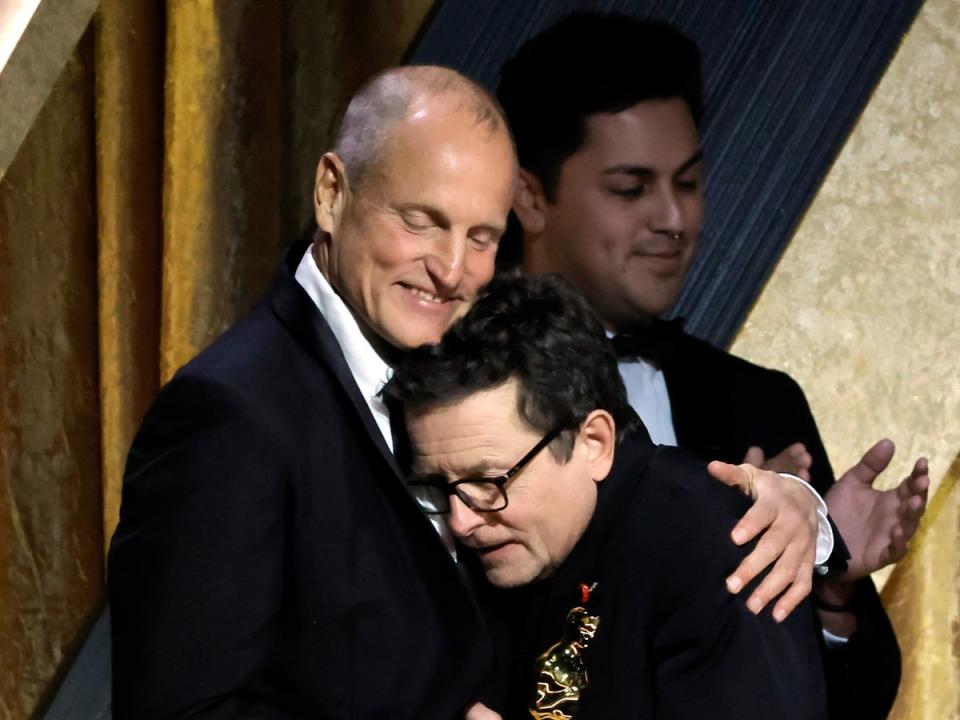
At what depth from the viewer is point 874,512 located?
241cm

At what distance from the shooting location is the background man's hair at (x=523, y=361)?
1.89 meters

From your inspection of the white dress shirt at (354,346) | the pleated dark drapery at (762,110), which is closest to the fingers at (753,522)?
the white dress shirt at (354,346)

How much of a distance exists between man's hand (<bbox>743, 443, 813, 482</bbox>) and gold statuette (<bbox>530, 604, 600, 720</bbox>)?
504 mm

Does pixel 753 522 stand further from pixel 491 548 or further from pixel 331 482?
pixel 331 482

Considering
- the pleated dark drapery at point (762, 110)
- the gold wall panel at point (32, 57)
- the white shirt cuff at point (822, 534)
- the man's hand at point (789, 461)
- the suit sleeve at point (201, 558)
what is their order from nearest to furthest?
the suit sleeve at point (201, 558) → the white shirt cuff at point (822, 534) → the man's hand at point (789, 461) → the gold wall panel at point (32, 57) → the pleated dark drapery at point (762, 110)

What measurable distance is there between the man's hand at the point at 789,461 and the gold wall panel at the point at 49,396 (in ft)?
3.64

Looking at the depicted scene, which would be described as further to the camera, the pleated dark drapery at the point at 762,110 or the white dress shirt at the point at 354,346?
the pleated dark drapery at the point at 762,110

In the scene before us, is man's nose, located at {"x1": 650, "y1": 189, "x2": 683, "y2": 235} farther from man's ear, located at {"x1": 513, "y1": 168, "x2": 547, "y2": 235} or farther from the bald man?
the bald man

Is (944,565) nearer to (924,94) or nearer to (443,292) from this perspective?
(924,94)

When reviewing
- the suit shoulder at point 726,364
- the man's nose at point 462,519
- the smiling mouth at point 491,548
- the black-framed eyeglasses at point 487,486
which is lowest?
the smiling mouth at point 491,548

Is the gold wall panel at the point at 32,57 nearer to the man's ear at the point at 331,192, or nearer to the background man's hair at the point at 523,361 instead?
the man's ear at the point at 331,192

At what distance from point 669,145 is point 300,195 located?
678mm

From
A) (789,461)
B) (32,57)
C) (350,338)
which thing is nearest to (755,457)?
(789,461)

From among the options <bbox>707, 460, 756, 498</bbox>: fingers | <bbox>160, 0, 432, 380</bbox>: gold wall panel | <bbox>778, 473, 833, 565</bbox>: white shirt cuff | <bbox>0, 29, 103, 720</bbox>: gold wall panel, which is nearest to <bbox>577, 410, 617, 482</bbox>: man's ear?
<bbox>707, 460, 756, 498</bbox>: fingers
